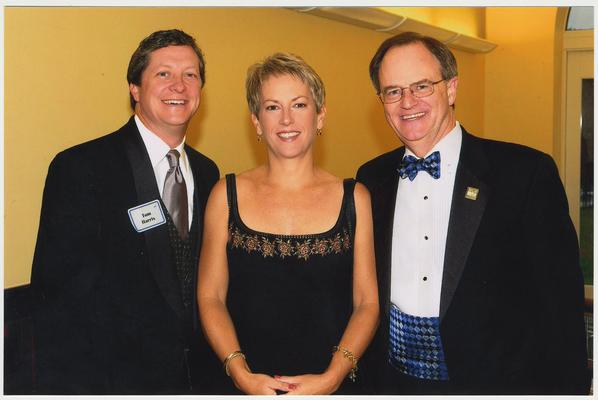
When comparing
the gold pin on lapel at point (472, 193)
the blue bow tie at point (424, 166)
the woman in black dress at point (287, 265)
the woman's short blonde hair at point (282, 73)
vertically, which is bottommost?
the woman in black dress at point (287, 265)

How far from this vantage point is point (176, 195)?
2238 mm

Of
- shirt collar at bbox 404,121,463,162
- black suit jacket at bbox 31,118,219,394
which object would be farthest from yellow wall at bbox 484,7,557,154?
black suit jacket at bbox 31,118,219,394

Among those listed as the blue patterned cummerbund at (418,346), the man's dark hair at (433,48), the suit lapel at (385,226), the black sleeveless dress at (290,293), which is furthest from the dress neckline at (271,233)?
the man's dark hair at (433,48)

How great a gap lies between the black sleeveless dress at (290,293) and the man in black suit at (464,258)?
0.51 ft

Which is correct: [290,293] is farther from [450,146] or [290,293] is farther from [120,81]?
[120,81]

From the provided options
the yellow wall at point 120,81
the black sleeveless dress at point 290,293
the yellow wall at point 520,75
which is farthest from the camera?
the yellow wall at point 520,75

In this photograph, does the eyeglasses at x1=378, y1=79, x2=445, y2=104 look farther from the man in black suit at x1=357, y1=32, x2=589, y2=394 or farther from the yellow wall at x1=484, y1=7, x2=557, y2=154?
the yellow wall at x1=484, y1=7, x2=557, y2=154

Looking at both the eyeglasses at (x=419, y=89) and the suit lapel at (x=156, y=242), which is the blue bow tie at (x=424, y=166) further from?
the suit lapel at (x=156, y=242)

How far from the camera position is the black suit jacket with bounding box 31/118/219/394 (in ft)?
6.86

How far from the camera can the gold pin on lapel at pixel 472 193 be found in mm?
2072

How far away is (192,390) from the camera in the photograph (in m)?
2.26

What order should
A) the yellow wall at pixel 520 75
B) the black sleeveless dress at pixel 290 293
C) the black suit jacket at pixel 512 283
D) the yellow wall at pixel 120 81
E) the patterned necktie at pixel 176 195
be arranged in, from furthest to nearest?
the yellow wall at pixel 520 75, the yellow wall at pixel 120 81, the patterned necktie at pixel 176 195, the black sleeveless dress at pixel 290 293, the black suit jacket at pixel 512 283

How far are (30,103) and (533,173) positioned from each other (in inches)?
71.2

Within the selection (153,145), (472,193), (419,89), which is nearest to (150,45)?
(153,145)
